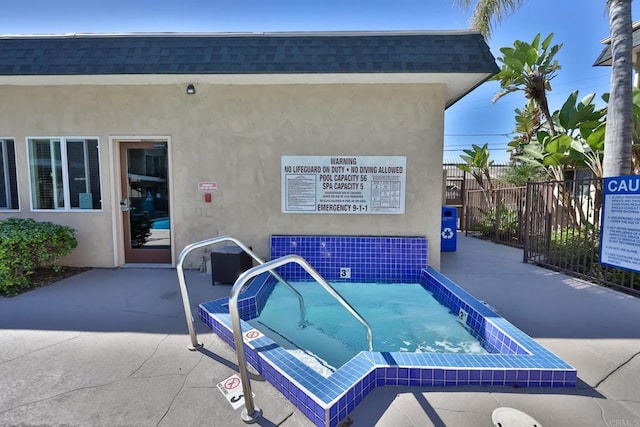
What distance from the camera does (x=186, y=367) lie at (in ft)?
9.13

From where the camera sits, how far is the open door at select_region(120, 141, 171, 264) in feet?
19.4

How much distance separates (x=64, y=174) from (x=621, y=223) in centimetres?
893

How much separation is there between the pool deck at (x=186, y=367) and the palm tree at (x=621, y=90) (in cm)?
214

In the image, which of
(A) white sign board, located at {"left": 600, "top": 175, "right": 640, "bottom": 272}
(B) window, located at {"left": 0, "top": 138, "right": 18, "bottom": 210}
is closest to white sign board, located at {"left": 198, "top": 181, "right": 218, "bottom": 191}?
(B) window, located at {"left": 0, "top": 138, "right": 18, "bottom": 210}

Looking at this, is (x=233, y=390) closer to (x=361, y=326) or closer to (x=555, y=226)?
(x=361, y=326)

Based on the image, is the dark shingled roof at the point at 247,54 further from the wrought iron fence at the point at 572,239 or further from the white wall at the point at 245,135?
the wrought iron fence at the point at 572,239

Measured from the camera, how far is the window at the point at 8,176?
5770mm

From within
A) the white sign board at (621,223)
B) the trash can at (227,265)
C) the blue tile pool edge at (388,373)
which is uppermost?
the white sign board at (621,223)

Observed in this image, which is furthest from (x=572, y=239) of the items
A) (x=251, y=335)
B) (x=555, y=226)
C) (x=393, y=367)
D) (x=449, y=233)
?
(x=251, y=335)

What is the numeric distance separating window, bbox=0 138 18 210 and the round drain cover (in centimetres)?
794

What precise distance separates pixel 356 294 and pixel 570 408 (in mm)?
3016

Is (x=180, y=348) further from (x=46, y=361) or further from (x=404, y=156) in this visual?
(x=404, y=156)

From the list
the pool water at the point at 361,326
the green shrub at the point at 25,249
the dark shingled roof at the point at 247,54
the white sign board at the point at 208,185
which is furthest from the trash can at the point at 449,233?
the green shrub at the point at 25,249

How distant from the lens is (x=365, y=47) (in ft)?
16.3
